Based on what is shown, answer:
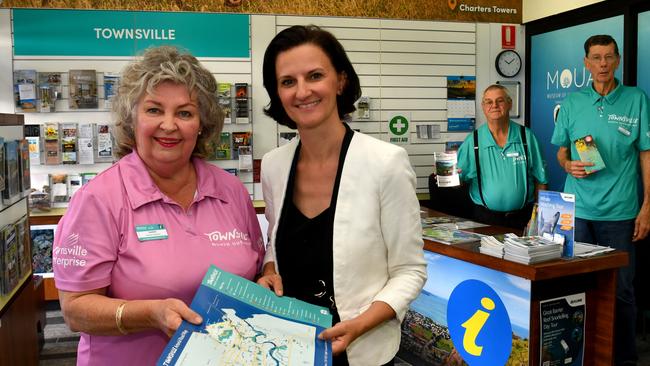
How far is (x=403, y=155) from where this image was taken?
175 cm

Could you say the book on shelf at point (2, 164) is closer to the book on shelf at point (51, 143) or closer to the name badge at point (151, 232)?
the name badge at point (151, 232)

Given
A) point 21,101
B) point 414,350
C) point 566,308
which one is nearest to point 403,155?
point 566,308

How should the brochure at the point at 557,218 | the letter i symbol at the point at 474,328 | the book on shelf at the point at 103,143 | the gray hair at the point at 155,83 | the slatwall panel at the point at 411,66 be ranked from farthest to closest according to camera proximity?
the slatwall panel at the point at 411,66
the book on shelf at the point at 103,143
the letter i symbol at the point at 474,328
the brochure at the point at 557,218
the gray hair at the point at 155,83

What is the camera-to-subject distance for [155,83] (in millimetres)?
1599

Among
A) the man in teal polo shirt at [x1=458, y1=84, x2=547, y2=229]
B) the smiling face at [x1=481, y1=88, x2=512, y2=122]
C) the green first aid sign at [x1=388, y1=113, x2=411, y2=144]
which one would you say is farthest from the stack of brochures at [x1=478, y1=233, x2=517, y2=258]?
the green first aid sign at [x1=388, y1=113, x2=411, y2=144]

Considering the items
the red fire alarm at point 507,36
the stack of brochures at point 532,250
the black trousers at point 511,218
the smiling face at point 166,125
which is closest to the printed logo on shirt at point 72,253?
the smiling face at point 166,125

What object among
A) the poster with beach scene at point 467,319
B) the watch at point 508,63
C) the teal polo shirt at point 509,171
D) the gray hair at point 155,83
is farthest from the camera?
the watch at point 508,63

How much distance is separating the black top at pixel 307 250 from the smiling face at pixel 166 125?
38 cm

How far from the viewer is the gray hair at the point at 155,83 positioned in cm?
161

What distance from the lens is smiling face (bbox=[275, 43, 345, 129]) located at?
1.74 meters

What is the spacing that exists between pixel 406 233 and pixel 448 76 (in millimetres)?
5254

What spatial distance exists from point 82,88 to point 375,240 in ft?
16.0

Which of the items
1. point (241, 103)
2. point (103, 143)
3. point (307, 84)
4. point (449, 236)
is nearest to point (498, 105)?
point (449, 236)

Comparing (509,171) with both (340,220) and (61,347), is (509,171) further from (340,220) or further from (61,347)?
(61,347)
